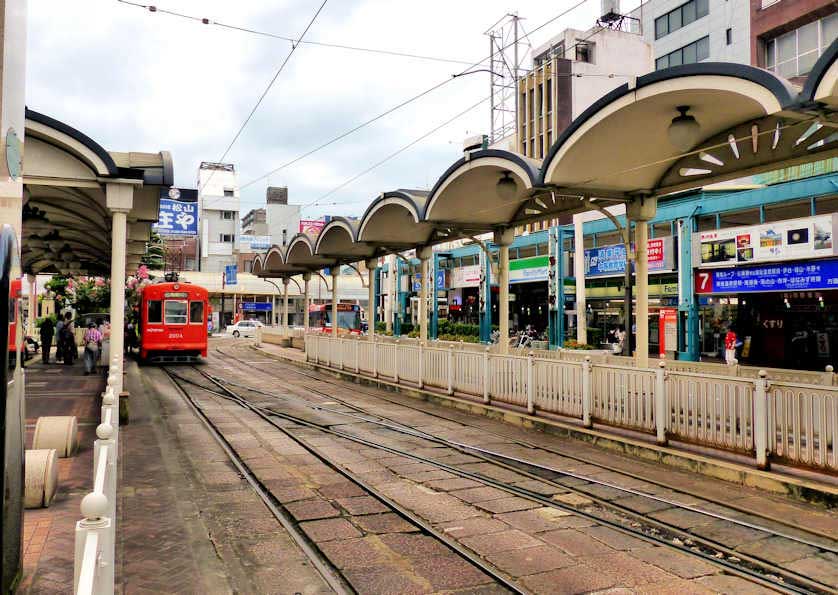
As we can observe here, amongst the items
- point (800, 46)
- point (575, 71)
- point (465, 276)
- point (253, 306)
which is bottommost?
point (253, 306)

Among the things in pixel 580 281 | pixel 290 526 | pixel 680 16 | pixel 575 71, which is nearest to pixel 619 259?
pixel 580 281

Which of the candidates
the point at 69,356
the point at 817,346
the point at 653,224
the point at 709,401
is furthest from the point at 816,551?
the point at 653,224

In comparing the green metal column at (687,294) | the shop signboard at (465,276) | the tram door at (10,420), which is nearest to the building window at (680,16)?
Result: the green metal column at (687,294)

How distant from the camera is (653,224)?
96.8ft

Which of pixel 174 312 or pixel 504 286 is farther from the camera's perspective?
pixel 174 312

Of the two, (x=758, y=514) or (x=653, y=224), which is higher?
(x=653, y=224)

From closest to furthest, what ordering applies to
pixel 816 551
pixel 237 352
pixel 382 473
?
pixel 816 551 < pixel 382 473 < pixel 237 352

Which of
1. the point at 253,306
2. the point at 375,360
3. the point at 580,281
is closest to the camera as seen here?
the point at 375,360

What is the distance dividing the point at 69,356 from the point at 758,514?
22467mm

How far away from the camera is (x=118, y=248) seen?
11.6 metres

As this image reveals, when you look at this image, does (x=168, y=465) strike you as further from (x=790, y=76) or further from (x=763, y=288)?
(x=790, y=76)

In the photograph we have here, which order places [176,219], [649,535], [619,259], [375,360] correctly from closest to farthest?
[649,535], [375,360], [619,259], [176,219]

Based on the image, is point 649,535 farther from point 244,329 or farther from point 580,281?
point 244,329

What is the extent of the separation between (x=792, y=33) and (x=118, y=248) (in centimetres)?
2778
